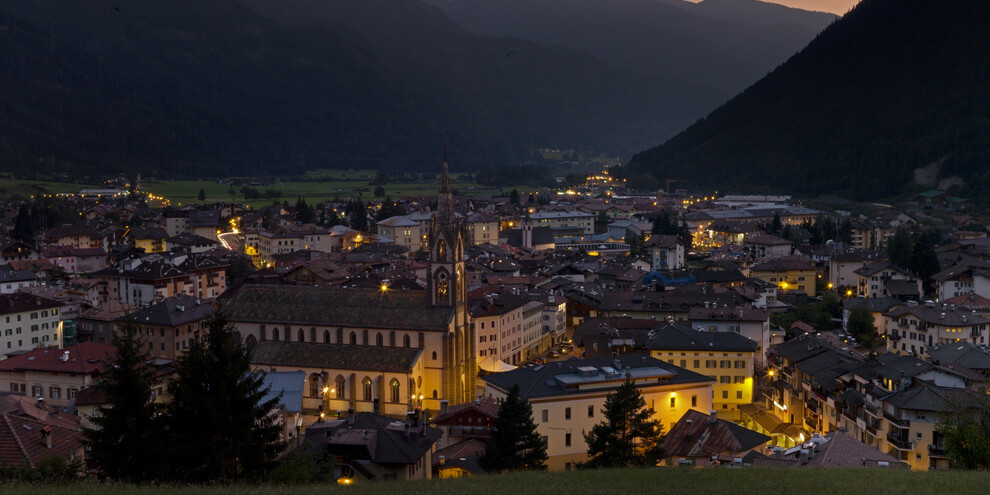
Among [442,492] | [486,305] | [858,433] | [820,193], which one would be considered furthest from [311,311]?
[820,193]

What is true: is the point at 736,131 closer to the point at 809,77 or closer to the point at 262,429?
the point at 809,77

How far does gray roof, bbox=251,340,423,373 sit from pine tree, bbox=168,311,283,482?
744 inches

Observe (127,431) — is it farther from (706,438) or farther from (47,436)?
(706,438)

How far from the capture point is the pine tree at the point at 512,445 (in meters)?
23.9

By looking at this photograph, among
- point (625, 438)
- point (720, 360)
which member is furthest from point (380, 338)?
point (625, 438)

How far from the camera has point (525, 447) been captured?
79.2ft

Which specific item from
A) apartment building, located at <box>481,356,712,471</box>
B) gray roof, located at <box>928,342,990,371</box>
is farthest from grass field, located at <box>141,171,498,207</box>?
gray roof, located at <box>928,342,990,371</box>

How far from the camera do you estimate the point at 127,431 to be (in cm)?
1716

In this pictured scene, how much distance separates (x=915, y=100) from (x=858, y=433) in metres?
135

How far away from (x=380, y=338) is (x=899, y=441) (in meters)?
19.7

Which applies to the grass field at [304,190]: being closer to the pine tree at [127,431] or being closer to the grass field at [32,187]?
the grass field at [32,187]

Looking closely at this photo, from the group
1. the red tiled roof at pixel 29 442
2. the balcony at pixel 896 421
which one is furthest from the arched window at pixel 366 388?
the balcony at pixel 896 421

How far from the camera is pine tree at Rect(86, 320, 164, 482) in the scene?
56.3 ft

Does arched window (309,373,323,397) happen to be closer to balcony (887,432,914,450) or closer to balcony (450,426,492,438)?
balcony (450,426,492,438)
